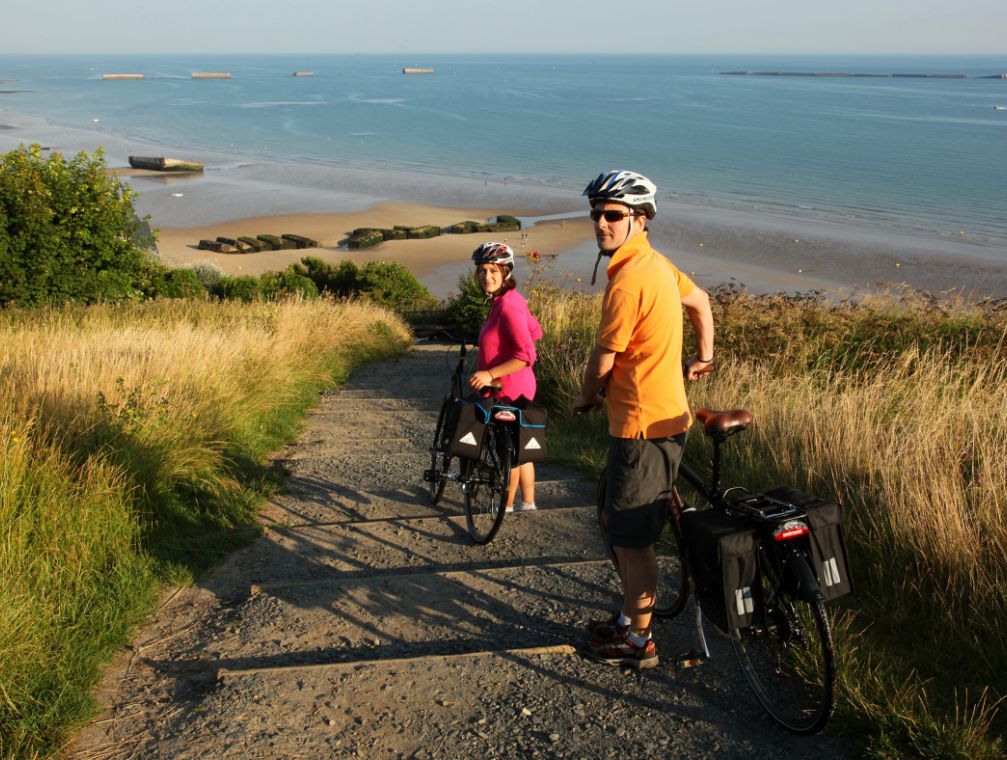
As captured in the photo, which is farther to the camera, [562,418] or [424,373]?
[424,373]

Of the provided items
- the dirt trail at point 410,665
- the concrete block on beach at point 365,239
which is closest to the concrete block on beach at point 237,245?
the concrete block on beach at point 365,239

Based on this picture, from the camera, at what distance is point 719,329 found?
9.98m

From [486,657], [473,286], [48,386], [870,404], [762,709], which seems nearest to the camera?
[762,709]

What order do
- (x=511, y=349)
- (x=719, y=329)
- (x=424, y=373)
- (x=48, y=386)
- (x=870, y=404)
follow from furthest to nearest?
(x=424, y=373) < (x=719, y=329) < (x=48, y=386) < (x=870, y=404) < (x=511, y=349)

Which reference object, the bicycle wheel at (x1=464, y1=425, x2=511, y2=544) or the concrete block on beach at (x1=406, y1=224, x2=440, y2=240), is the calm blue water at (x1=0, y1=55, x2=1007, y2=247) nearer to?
the concrete block on beach at (x1=406, y1=224, x2=440, y2=240)

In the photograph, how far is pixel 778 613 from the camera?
3.61m

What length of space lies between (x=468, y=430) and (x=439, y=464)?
4.62 feet

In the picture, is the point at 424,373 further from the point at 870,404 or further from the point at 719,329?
the point at 870,404

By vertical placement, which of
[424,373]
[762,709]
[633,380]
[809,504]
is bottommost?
[424,373]

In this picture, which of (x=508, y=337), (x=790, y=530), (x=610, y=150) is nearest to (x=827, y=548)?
(x=790, y=530)

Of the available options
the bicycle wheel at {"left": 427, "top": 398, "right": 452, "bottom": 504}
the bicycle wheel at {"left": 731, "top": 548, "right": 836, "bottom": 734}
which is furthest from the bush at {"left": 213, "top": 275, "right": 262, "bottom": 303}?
the bicycle wheel at {"left": 731, "top": 548, "right": 836, "bottom": 734}

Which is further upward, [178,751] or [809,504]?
[809,504]

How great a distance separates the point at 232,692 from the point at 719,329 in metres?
7.30

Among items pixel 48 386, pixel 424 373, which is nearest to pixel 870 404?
pixel 48 386
